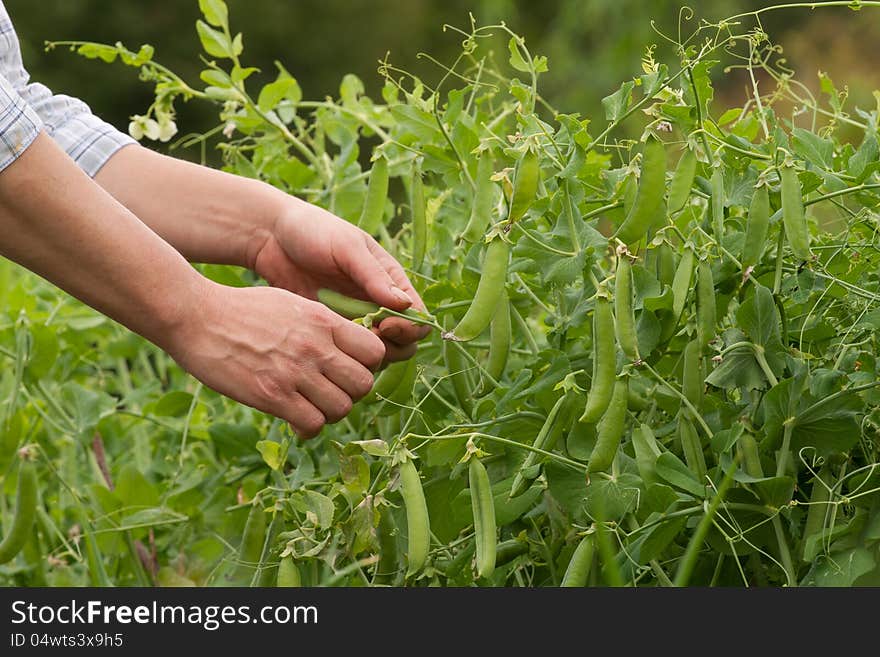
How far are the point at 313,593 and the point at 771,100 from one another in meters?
0.71

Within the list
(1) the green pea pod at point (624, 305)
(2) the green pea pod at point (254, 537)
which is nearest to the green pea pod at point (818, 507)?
(1) the green pea pod at point (624, 305)

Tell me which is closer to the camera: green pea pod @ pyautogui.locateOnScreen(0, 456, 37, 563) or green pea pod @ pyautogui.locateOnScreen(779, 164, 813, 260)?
green pea pod @ pyautogui.locateOnScreen(779, 164, 813, 260)

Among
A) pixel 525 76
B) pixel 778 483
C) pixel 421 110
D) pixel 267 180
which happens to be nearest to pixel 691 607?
pixel 778 483

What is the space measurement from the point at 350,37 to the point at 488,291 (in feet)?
24.0

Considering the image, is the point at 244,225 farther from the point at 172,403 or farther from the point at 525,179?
the point at 525,179

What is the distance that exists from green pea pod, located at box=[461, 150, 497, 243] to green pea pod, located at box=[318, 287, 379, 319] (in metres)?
0.13

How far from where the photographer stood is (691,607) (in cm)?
82

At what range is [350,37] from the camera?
316 inches

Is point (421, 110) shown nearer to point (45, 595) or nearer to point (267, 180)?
point (267, 180)

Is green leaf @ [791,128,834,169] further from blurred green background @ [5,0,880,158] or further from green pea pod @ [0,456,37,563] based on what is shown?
blurred green background @ [5,0,880,158]

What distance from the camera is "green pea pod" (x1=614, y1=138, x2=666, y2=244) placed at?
98cm

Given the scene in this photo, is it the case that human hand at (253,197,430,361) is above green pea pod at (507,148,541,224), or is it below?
below

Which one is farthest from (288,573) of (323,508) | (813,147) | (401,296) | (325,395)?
(813,147)

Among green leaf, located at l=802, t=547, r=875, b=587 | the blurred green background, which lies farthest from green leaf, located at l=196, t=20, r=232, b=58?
the blurred green background
